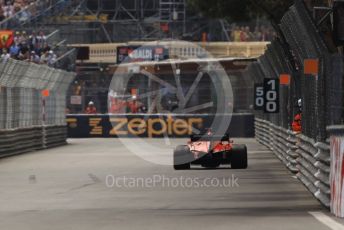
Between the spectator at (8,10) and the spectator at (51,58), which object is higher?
the spectator at (8,10)

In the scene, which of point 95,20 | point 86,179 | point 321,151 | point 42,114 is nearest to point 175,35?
point 95,20

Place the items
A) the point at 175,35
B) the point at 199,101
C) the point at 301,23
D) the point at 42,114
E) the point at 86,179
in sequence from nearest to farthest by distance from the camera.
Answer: the point at 301,23 < the point at 86,179 < the point at 42,114 < the point at 199,101 < the point at 175,35

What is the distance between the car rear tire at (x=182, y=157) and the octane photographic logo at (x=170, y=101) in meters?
23.0

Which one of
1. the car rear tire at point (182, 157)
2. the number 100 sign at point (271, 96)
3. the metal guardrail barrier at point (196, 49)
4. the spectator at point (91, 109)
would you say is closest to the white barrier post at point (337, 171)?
the car rear tire at point (182, 157)

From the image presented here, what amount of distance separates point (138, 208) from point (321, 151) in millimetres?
2776

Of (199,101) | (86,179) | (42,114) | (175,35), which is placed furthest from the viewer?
(175,35)

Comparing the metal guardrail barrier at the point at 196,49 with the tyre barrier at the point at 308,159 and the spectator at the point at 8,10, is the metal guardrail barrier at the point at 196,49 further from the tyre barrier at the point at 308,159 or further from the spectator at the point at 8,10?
the tyre barrier at the point at 308,159

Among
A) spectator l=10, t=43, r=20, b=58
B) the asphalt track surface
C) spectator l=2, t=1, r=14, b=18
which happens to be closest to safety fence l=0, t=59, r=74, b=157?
the asphalt track surface

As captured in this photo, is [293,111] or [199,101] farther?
[199,101]

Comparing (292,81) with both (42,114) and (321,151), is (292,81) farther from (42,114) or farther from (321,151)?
(42,114)

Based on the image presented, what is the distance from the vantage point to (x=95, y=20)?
201 ft

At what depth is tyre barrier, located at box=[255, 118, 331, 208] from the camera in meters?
14.4

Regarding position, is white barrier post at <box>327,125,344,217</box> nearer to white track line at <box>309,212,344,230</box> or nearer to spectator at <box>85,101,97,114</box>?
white track line at <box>309,212,344,230</box>

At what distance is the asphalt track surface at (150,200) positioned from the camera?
12.6 meters
